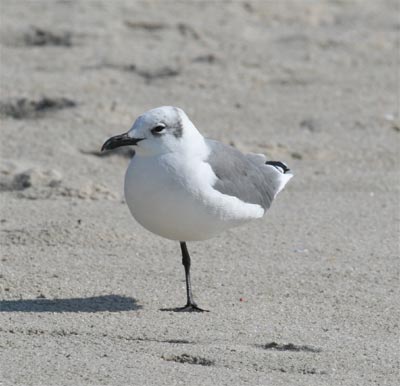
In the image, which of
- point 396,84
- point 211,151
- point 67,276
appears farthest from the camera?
point 396,84

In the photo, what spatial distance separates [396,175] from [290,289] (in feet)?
7.01

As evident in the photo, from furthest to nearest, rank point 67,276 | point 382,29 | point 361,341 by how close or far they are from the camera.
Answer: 1. point 382,29
2. point 67,276
3. point 361,341

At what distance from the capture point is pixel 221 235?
6.08 m

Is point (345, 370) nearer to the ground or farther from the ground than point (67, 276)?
farther from the ground

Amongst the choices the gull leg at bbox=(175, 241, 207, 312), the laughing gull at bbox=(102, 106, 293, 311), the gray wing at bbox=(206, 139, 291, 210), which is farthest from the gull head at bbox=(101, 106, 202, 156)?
the gull leg at bbox=(175, 241, 207, 312)

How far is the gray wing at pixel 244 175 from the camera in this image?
500cm

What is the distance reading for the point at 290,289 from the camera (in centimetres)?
Result: 530

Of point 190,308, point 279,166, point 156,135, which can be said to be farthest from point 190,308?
point 279,166

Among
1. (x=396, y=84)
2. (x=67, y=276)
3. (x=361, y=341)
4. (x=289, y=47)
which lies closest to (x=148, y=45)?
(x=289, y=47)

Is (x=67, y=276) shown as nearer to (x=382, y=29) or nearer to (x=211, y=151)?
(x=211, y=151)

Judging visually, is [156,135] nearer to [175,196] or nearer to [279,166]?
[175,196]

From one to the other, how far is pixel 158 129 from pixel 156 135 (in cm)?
3

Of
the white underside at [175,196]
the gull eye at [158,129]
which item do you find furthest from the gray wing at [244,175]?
the gull eye at [158,129]

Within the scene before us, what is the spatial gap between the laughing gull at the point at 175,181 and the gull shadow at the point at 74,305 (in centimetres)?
27
